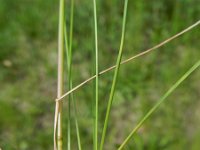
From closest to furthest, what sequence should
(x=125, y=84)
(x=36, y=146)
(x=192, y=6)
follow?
(x=36, y=146) < (x=125, y=84) < (x=192, y=6)

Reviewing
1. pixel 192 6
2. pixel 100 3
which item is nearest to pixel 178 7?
pixel 192 6

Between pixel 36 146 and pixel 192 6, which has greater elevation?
pixel 192 6

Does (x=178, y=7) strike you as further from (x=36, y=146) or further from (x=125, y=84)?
(x=36, y=146)

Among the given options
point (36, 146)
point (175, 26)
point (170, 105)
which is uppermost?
point (175, 26)

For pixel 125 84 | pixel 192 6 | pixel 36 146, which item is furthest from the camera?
pixel 192 6

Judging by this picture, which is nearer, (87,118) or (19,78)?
(87,118)

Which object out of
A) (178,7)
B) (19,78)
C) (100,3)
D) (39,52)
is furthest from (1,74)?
(178,7)
